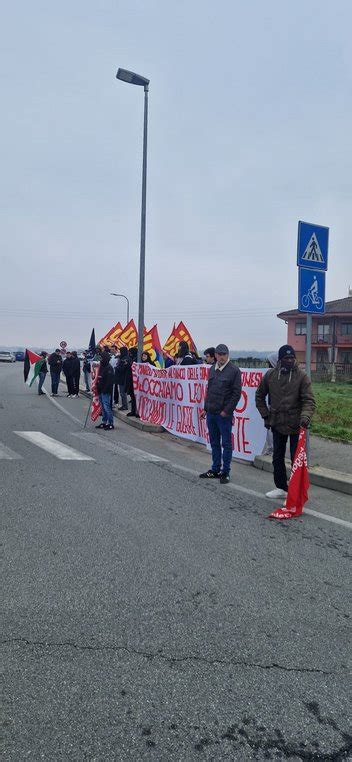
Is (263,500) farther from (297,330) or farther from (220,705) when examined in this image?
(297,330)

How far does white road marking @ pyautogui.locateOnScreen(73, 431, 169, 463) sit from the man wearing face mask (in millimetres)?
2881

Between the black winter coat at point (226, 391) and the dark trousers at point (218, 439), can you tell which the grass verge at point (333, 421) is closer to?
the dark trousers at point (218, 439)

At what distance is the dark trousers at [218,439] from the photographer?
7848 millimetres

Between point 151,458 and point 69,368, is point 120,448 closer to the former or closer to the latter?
point 151,458

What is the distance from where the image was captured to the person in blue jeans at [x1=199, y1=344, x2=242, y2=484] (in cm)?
789

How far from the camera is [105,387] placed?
12.9 meters

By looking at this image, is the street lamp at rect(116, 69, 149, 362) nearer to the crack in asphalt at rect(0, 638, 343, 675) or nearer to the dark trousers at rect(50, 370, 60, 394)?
the dark trousers at rect(50, 370, 60, 394)

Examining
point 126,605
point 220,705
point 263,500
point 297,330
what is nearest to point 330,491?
point 263,500

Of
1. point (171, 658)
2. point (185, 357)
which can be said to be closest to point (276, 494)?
point (171, 658)

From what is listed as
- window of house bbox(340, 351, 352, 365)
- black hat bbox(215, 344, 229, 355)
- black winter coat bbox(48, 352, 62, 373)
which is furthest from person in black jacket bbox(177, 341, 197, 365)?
window of house bbox(340, 351, 352, 365)

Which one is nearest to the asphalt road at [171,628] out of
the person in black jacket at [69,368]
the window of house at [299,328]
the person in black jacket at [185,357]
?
the person in black jacket at [185,357]

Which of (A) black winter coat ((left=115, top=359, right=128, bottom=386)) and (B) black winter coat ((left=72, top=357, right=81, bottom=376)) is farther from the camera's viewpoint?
(B) black winter coat ((left=72, top=357, right=81, bottom=376))

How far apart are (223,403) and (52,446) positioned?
3736mm

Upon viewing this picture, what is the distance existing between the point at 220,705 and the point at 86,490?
4.35 metres
